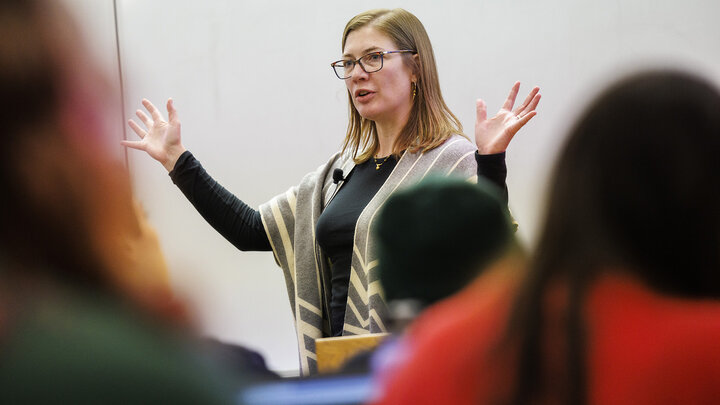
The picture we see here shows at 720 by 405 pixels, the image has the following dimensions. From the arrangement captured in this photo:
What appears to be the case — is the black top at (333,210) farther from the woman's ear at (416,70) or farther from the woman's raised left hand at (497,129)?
the woman's ear at (416,70)

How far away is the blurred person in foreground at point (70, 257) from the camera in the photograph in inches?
19.0

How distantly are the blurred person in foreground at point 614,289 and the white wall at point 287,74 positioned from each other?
1826 mm

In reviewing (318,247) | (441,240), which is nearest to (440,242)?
(441,240)

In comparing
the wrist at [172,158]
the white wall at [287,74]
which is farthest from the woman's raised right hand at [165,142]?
the white wall at [287,74]

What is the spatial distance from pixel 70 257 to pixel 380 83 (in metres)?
1.31

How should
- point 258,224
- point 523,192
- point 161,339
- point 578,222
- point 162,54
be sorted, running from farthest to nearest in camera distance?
1. point 523,192
2. point 162,54
3. point 258,224
4. point 578,222
5. point 161,339

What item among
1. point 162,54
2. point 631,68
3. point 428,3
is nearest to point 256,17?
point 162,54

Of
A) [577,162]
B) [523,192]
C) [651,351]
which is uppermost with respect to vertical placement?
[577,162]

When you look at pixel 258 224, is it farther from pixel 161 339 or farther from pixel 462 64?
pixel 161 339

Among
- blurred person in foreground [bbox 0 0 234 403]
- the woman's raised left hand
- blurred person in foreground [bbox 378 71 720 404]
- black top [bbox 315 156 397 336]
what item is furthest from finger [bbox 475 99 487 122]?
blurred person in foreground [bbox 0 0 234 403]

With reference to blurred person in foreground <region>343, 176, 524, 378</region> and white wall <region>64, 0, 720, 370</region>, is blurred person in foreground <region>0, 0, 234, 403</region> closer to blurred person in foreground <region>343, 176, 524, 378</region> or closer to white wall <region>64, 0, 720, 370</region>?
blurred person in foreground <region>343, 176, 524, 378</region>

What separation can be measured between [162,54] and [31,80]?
79.9 inches

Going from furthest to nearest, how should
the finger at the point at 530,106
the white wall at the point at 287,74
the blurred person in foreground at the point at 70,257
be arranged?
the white wall at the point at 287,74 < the finger at the point at 530,106 < the blurred person in foreground at the point at 70,257

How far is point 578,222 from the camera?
61 centimetres
